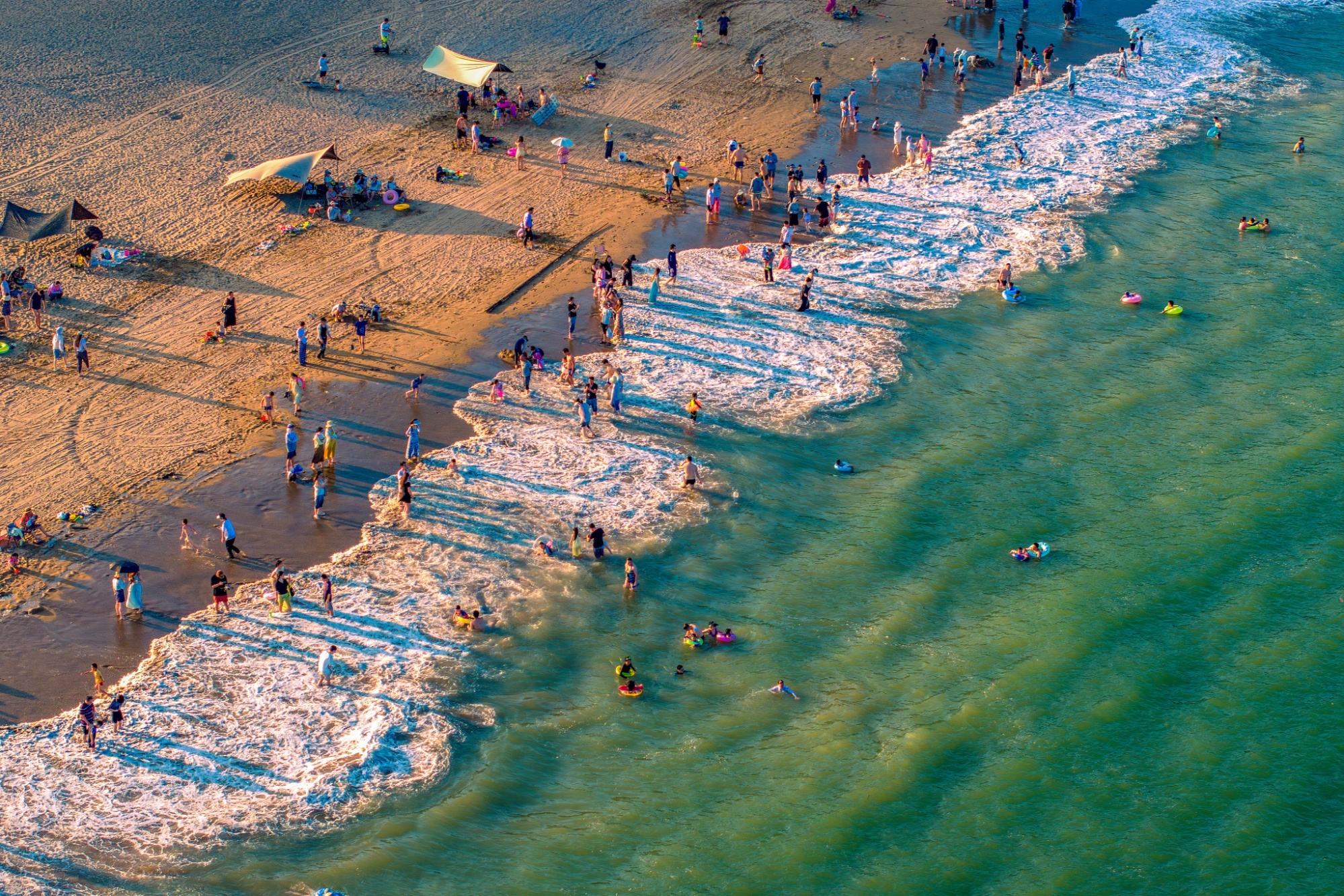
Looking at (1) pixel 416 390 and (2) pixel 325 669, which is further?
(1) pixel 416 390

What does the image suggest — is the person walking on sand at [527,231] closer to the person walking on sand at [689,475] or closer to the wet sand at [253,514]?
the wet sand at [253,514]

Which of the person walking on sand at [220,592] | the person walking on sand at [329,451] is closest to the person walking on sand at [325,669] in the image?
the person walking on sand at [220,592]

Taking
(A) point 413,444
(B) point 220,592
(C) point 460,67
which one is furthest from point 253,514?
(C) point 460,67

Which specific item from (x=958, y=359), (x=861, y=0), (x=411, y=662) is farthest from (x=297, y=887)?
(x=861, y=0)

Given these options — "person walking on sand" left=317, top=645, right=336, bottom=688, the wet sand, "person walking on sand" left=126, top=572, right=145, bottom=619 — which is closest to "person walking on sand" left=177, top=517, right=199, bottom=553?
the wet sand

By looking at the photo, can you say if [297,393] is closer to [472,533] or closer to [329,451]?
[329,451]

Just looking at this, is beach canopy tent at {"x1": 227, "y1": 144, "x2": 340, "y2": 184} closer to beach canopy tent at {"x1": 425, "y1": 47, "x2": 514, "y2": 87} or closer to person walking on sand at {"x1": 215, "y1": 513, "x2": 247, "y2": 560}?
beach canopy tent at {"x1": 425, "y1": 47, "x2": 514, "y2": 87}

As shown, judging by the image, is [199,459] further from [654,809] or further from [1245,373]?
[1245,373]
